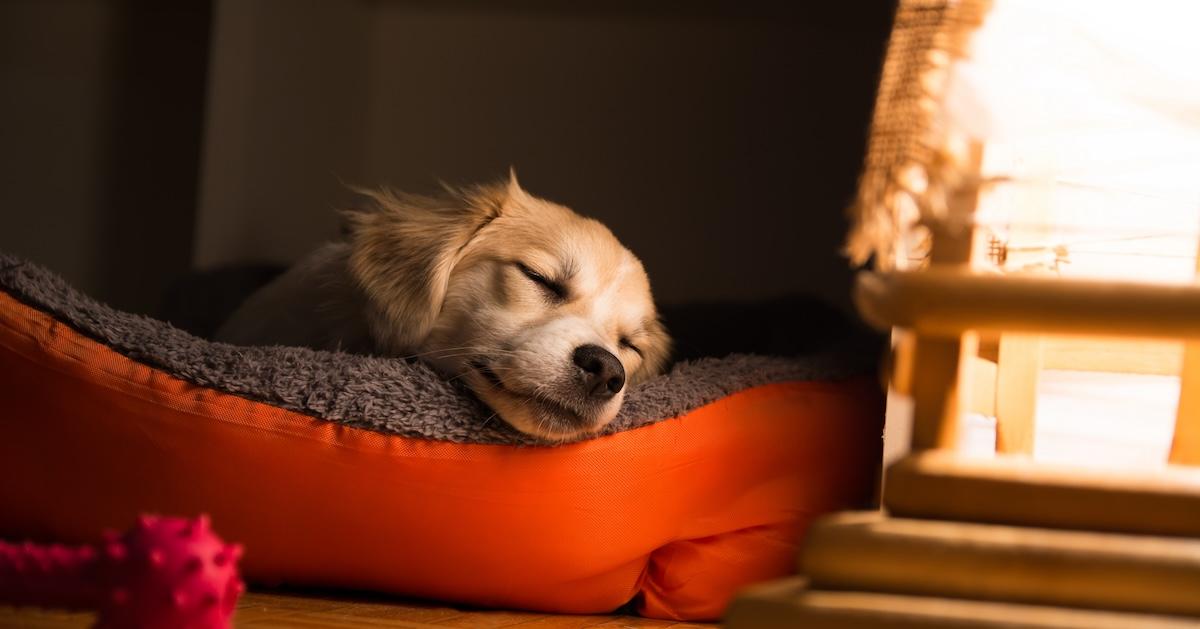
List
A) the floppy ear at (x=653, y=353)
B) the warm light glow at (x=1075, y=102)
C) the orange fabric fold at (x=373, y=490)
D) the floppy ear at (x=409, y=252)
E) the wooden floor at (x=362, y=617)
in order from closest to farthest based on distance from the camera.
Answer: the warm light glow at (x=1075, y=102) → the wooden floor at (x=362, y=617) → the orange fabric fold at (x=373, y=490) → the floppy ear at (x=409, y=252) → the floppy ear at (x=653, y=353)

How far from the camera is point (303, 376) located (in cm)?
150

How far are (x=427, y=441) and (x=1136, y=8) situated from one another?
40.1 inches

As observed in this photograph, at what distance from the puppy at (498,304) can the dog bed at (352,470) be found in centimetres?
6

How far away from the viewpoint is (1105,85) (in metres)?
0.99

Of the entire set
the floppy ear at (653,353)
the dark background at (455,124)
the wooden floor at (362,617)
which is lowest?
the wooden floor at (362,617)

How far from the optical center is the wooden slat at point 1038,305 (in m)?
0.86

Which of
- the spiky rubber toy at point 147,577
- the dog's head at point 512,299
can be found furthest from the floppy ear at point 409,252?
the spiky rubber toy at point 147,577

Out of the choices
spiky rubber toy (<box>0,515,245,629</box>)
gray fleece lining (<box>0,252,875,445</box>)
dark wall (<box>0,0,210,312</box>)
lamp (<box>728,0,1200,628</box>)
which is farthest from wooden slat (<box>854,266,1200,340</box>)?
dark wall (<box>0,0,210,312</box>)

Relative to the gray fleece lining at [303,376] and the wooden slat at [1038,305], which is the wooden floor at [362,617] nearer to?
the gray fleece lining at [303,376]

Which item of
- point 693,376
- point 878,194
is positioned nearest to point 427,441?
point 693,376

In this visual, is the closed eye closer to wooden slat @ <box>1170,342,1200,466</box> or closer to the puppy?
the puppy

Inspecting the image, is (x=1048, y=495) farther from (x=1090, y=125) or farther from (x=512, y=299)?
(x=512, y=299)

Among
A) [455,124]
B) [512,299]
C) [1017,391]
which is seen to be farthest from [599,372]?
[455,124]

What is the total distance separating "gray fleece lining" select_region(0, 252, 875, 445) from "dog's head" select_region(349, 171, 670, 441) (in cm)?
6
